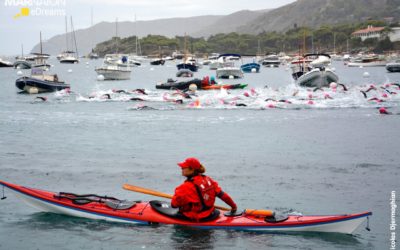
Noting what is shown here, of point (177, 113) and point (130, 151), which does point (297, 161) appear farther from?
point (177, 113)

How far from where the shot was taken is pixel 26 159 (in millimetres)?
23469

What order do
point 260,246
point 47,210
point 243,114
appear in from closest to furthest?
1. point 260,246
2. point 47,210
3. point 243,114

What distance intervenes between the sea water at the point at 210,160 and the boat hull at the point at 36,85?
385 inches

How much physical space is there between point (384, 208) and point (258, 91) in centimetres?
3629

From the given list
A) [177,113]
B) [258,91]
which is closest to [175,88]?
[258,91]

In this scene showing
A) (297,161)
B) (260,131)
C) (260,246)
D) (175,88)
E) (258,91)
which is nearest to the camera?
(260,246)

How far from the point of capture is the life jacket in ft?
42.5

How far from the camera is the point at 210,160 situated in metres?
23.4

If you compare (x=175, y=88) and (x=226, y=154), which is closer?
(x=226, y=154)

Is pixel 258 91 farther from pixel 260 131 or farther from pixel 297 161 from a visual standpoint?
pixel 297 161

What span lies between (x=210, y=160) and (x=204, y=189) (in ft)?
34.0

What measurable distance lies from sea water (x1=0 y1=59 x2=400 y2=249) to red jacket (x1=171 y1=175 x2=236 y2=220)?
23.3 inches

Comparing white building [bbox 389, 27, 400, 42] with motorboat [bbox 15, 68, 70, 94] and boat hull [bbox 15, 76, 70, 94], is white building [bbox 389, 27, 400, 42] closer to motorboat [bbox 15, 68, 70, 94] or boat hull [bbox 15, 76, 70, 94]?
motorboat [bbox 15, 68, 70, 94]

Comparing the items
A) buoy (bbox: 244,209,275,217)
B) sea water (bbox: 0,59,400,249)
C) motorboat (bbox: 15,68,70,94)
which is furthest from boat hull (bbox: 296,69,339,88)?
buoy (bbox: 244,209,275,217)
